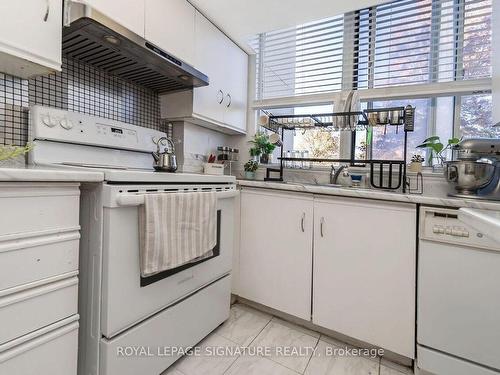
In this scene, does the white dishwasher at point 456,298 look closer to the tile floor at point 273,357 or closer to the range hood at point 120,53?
the tile floor at point 273,357

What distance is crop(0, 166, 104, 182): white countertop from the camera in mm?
672

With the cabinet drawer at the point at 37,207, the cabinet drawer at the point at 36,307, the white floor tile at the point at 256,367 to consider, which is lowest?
the white floor tile at the point at 256,367

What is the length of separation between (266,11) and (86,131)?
1407 mm

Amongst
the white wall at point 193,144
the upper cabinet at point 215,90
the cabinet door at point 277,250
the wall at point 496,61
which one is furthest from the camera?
the white wall at point 193,144

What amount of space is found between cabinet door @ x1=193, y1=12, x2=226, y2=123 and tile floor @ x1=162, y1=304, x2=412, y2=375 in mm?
1446

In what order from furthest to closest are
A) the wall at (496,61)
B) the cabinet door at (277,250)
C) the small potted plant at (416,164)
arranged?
the small potted plant at (416,164), the cabinet door at (277,250), the wall at (496,61)

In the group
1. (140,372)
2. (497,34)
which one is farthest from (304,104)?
(140,372)

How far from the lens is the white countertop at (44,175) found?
0.67 m

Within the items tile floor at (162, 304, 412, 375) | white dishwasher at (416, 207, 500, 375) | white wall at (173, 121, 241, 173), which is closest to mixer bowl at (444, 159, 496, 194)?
white dishwasher at (416, 207, 500, 375)

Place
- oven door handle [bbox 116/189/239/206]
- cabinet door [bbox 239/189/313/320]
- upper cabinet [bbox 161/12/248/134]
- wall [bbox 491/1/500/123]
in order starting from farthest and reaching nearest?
upper cabinet [bbox 161/12/248/134] < cabinet door [bbox 239/189/313/320] < wall [bbox 491/1/500/123] < oven door handle [bbox 116/189/239/206]

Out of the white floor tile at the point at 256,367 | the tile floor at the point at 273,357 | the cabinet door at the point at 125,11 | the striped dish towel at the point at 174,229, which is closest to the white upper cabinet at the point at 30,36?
the cabinet door at the point at 125,11

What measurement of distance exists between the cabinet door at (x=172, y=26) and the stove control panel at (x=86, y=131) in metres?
0.52

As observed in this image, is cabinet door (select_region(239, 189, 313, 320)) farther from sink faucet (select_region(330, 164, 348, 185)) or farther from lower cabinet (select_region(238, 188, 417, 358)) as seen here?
sink faucet (select_region(330, 164, 348, 185))

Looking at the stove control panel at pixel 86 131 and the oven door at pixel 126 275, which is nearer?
the oven door at pixel 126 275
